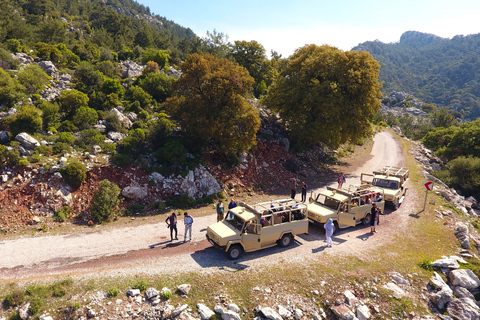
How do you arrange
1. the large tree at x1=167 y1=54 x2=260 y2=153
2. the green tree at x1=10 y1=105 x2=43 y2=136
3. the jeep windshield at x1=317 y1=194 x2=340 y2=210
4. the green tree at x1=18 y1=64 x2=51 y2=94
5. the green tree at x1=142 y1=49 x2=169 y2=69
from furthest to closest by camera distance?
the green tree at x1=142 y1=49 x2=169 y2=69, the green tree at x1=18 y1=64 x2=51 y2=94, the large tree at x1=167 y1=54 x2=260 y2=153, the green tree at x1=10 y1=105 x2=43 y2=136, the jeep windshield at x1=317 y1=194 x2=340 y2=210

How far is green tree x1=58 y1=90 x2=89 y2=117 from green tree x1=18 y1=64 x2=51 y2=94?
2.58 m

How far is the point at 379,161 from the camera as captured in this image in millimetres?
36344

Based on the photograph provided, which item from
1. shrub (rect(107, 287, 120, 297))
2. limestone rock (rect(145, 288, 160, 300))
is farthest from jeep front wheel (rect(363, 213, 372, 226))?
shrub (rect(107, 287, 120, 297))

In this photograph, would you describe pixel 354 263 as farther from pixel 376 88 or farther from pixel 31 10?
pixel 31 10

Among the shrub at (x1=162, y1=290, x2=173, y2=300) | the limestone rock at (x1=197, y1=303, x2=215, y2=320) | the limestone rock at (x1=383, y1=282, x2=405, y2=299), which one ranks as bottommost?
the limestone rock at (x1=383, y1=282, x2=405, y2=299)

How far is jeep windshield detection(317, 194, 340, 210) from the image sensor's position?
650 inches

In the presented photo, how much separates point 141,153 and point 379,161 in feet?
102

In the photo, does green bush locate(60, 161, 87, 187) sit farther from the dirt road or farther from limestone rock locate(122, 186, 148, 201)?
the dirt road

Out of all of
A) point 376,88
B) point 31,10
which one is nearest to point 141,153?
point 376,88

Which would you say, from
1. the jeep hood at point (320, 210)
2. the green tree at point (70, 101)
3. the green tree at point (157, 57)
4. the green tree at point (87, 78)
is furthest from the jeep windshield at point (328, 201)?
the green tree at point (157, 57)

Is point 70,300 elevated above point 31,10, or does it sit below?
below

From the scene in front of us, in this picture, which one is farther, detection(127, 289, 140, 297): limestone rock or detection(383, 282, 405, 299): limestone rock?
detection(383, 282, 405, 299): limestone rock

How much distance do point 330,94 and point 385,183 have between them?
1133 centimetres

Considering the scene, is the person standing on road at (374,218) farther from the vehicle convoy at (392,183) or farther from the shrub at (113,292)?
the shrub at (113,292)
